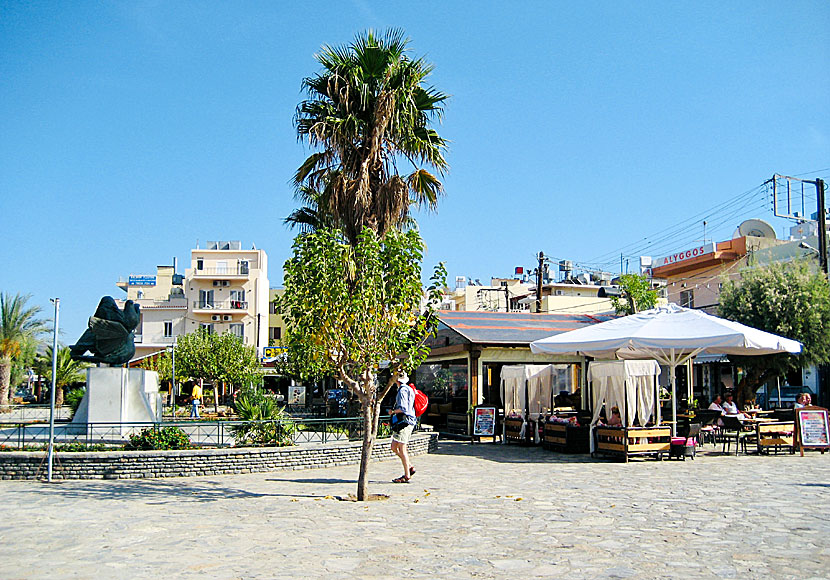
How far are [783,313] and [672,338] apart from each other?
29.9 ft

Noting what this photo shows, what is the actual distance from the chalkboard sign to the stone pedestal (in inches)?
551

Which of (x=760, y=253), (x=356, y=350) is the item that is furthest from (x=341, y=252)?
(x=760, y=253)

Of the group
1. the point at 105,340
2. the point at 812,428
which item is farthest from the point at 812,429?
the point at 105,340

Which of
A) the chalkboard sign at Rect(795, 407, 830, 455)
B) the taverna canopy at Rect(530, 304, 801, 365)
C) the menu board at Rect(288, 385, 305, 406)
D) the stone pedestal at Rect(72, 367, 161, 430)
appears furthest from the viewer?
the menu board at Rect(288, 385, 305, 406)

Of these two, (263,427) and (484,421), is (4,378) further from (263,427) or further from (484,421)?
(263,427)

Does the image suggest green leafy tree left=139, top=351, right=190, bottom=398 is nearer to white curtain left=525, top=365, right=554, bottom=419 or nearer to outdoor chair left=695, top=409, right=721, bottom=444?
white curtain left=525, top=365, right=554, bottom=419

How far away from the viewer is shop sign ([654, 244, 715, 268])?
4344cm

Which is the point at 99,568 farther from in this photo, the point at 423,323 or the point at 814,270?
the point at 814,270

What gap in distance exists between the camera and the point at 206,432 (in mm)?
15141

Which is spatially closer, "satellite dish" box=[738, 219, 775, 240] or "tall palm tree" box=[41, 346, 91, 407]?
"tall palm tree" box=[41, 346, 91, 407]

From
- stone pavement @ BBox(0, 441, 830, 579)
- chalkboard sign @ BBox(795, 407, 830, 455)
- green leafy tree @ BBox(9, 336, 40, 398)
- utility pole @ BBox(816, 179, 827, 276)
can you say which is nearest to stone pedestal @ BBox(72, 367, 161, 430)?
stone pavement @ BBox(0, 441, 830, 579)

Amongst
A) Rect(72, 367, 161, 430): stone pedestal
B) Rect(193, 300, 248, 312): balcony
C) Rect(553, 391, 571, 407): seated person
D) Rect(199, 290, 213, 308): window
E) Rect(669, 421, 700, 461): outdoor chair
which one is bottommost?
Rect(669, 421, 700, 461): outdoor chair

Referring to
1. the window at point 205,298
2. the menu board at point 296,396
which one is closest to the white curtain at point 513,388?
the menu board at point 296,396

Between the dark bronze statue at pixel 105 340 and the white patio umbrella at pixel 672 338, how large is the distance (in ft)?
31.2
